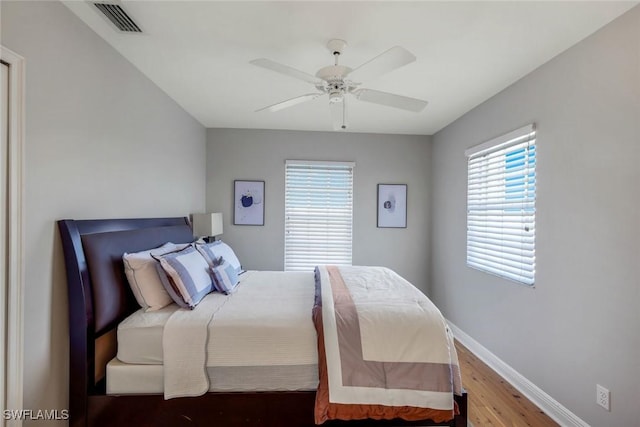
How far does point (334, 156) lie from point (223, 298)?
262cm

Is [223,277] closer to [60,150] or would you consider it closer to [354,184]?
[60,150]

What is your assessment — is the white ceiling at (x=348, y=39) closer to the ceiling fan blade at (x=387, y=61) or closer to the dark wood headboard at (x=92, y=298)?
the ceiling fan blade at (x=387, y=61)

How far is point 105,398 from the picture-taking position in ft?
5.53

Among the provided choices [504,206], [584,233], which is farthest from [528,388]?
[504,206]

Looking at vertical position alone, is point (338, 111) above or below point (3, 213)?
above

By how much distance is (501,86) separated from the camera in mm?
2656

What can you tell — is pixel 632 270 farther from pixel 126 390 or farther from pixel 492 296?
pixel 126 390

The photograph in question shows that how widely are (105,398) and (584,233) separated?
120 inches

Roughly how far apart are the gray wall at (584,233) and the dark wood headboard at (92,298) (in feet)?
9.64

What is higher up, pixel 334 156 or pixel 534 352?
pixel 334 156

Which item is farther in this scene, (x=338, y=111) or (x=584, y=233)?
(x=338, y=111)

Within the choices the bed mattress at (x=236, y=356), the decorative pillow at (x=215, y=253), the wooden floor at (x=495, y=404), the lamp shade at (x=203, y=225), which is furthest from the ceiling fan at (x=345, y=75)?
the wooden floor at (x=495, y=404)

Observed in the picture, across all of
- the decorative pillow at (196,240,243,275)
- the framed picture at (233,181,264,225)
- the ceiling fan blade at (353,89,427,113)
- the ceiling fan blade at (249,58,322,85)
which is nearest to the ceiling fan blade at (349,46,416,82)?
the ceiling fan blade at (353,89,427,113)

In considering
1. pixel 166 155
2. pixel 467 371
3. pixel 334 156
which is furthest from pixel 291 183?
pixel 467 371
